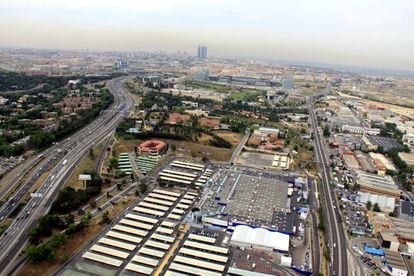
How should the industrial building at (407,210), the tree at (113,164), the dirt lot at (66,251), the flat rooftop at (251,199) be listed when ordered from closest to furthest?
the dirt lot at (66,251) → the flat rooftop at (251,199) → the industrial building at (407,210) → the tree at (113,164)

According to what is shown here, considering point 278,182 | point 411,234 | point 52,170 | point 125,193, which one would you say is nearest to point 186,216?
point 125,193

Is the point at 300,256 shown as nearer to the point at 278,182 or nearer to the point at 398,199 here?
the point at 278,182

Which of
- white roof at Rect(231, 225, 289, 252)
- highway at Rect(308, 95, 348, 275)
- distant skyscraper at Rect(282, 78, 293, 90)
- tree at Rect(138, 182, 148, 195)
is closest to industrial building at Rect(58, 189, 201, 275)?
tree at Rect(138, 182, 148, 195)

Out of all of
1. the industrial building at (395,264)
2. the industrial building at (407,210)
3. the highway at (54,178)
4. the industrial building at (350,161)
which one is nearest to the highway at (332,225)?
the industrial building at (350,161)

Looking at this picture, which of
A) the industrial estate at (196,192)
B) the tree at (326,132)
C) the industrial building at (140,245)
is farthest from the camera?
the tree at (326,132)

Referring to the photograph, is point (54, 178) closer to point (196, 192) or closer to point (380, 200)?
point (196, 192)

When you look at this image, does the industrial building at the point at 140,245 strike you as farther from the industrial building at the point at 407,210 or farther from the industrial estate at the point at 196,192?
the industrial building at the point at 407,210

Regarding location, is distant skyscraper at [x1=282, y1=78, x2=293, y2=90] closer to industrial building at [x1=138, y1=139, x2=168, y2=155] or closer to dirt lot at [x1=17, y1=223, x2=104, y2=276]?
industrial building at [x1=138, y1=139, x2=168, y2=155]
